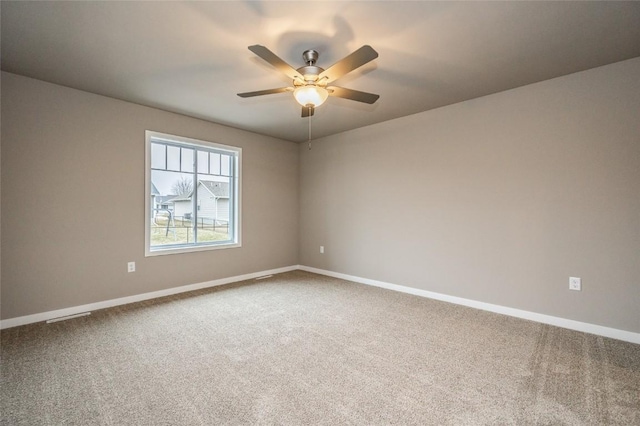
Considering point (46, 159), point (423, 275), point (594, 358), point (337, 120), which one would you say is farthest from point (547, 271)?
point (46, 159)

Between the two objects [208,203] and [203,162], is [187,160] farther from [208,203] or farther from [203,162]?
[208,203]

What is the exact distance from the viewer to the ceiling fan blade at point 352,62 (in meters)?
1.84

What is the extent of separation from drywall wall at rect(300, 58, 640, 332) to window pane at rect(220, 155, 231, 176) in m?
2.00

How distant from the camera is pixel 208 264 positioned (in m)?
4.44

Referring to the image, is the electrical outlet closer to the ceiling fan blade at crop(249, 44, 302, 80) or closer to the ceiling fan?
the ceiling fan

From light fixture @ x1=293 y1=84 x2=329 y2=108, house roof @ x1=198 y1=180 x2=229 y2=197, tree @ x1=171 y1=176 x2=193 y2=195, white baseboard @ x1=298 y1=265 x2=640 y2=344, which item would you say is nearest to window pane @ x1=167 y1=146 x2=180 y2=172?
tree @ x1=171 y1=176 x2=193 y2=195

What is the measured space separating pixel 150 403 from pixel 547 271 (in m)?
3.68

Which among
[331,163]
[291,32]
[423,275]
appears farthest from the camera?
[331,163]

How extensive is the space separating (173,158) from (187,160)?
198mm

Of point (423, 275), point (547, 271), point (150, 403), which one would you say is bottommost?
point (150, 403)

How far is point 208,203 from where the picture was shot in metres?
4.59

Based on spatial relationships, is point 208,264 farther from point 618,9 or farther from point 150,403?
point 618,9

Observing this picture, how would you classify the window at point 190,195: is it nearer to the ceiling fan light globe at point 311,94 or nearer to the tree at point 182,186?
the tree at point 182,186

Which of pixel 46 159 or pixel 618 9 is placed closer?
pixel 618 9
